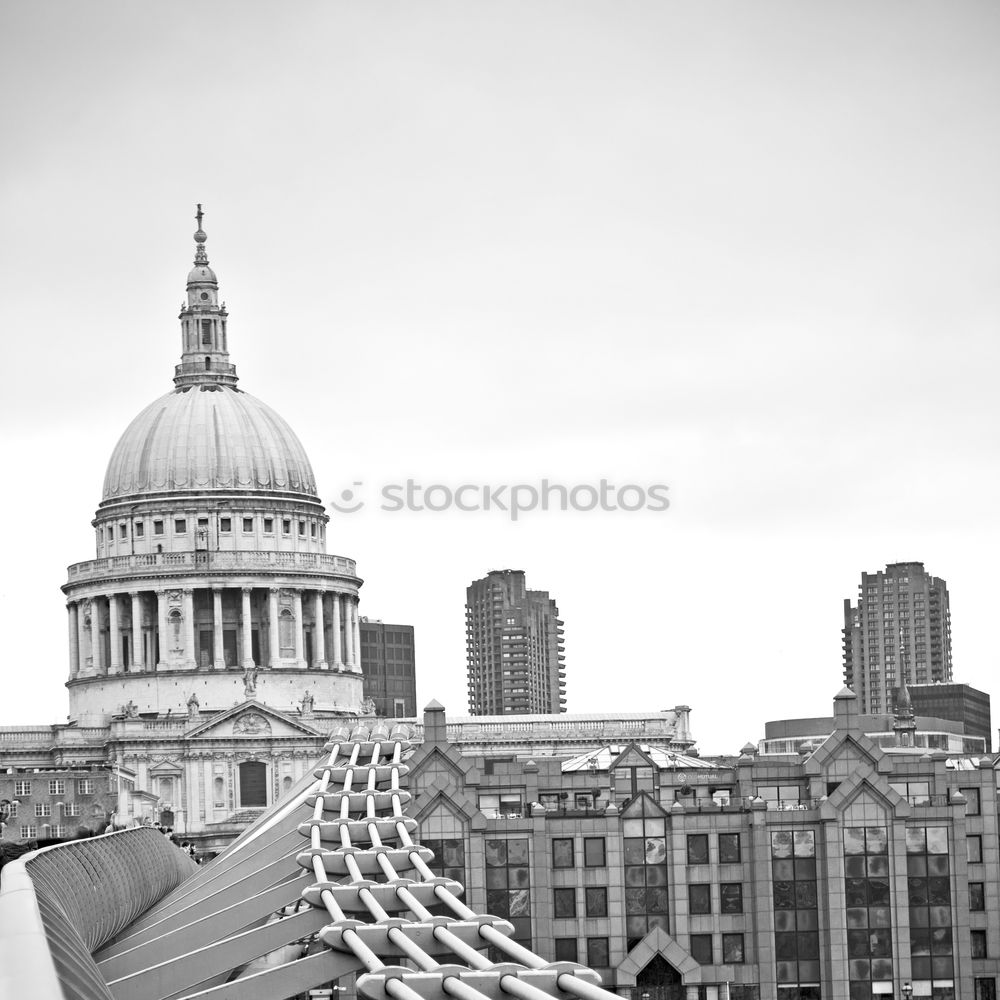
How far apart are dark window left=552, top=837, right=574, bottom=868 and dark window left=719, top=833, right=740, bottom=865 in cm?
494

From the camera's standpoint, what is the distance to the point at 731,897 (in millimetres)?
100500

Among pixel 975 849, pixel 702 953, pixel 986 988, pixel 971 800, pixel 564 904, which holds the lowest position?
pixel 986 988

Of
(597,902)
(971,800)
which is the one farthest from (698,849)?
(971,800)

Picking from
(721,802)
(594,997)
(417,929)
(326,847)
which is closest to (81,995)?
(594,997)

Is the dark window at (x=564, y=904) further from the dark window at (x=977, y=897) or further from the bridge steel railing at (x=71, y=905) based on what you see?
the bridge steel railing at (x=71, y=905)

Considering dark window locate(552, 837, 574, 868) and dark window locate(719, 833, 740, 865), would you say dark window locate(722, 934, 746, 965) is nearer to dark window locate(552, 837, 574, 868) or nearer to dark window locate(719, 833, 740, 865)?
dark window locate(719, 833, 740, 865)

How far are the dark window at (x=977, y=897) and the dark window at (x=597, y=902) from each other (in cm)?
1225

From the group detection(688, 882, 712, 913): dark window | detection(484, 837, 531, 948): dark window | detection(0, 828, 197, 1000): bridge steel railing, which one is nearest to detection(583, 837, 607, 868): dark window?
detection(484, 837, 531, 948): dark window

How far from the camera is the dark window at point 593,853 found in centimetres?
10106

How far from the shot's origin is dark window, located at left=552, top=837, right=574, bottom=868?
100938 millimetres

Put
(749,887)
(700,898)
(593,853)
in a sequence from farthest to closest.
A: (593,853)
(749,887)
(700,898)

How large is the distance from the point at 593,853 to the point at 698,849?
138 inches

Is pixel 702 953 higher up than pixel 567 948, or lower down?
lower down

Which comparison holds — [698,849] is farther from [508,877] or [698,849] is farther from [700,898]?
[508,877]
